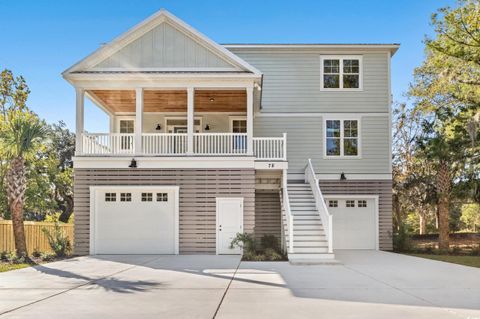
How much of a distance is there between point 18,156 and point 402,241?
1476cm

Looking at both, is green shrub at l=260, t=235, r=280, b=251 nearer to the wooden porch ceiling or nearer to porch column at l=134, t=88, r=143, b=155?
porch column at l=134, t=88, r=143, b=155

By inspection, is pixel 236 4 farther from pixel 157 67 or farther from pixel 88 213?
pixel 88 213

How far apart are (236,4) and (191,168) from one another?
8.44 m

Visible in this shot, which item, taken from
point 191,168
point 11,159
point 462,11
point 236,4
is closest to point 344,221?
point 191,168

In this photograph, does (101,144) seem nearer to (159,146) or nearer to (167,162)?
(159,146)

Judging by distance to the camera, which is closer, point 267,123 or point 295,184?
point 295,184

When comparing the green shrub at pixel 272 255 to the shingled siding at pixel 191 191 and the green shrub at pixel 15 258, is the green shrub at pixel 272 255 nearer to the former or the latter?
the shingled siding at pixel 191 191

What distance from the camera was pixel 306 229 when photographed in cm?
1499

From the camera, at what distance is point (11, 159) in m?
15.5

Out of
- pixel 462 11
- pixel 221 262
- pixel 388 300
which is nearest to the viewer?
pixel 388 300

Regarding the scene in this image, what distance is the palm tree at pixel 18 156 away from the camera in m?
14.7

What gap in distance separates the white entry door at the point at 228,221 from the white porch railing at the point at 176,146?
1690mm

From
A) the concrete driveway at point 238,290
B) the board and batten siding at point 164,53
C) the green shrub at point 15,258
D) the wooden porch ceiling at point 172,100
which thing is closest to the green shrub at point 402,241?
the concrete driveway at point 238,290

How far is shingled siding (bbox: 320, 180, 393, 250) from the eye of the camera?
19.1 m
